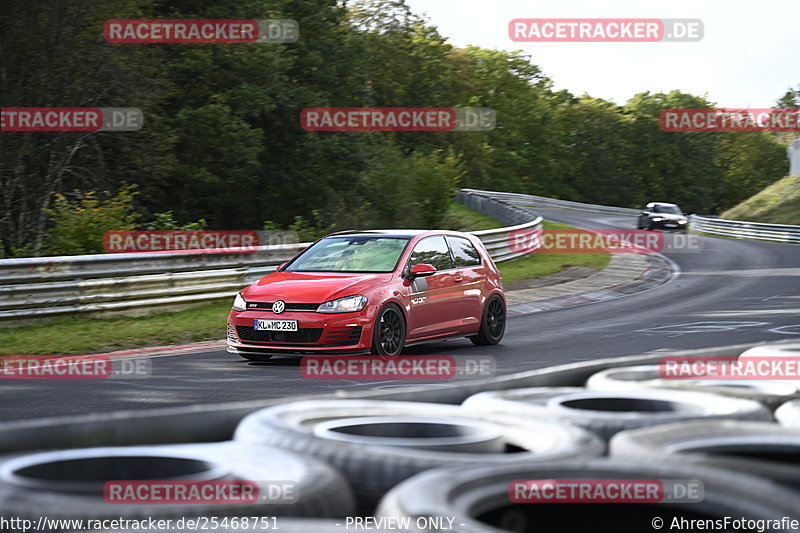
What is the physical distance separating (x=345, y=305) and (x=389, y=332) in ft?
2.55

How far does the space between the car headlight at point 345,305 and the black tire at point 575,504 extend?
8.64 metres

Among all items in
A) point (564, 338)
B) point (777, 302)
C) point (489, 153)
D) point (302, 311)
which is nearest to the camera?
point (302, 311)

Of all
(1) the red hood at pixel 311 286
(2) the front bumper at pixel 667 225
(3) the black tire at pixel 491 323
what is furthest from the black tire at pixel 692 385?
(2) the front bumper at pixel 667 225

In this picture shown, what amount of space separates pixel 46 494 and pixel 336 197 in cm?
3586

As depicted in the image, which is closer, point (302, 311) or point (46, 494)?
point (46, 494)

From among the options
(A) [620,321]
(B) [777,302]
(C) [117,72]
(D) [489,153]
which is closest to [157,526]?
(A) [620,321]

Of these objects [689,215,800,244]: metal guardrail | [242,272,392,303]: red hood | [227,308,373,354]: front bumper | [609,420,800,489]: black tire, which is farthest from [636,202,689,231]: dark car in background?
[609,420,800,489]: black tire

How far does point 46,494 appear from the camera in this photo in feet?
9.40

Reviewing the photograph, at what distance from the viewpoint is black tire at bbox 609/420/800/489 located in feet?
11.7

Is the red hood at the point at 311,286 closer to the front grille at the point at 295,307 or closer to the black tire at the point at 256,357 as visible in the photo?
the front grille at the point at 295,307

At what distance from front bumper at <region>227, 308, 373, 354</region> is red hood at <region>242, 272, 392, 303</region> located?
209 mm

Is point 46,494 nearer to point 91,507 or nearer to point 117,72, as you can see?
point 91,507

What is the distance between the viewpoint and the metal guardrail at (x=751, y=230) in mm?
51606

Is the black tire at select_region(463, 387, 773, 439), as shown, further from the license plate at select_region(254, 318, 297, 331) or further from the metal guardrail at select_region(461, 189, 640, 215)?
the metal guardrail at select_region(461, 189, 640, 215)
